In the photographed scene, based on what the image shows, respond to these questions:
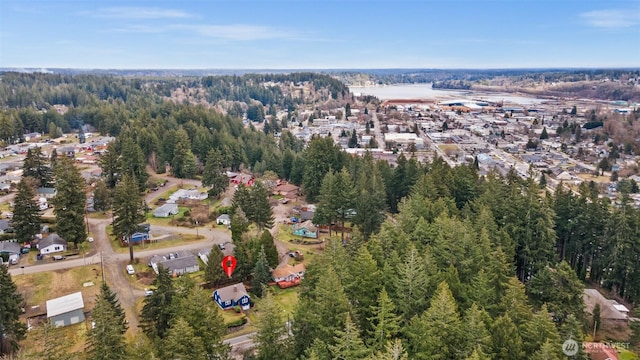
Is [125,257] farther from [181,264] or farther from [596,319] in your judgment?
[596,319]

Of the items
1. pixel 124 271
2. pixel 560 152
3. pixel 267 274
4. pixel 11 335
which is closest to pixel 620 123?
pixel 560 152

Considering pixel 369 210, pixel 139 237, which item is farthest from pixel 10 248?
pixel 369 210

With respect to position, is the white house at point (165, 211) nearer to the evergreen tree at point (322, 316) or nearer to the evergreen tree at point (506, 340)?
the evergreen tree at point (322, 316)

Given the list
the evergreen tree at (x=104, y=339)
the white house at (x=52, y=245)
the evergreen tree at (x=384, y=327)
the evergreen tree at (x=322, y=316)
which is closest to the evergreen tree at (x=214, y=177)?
the white house at (x=52, y=245)

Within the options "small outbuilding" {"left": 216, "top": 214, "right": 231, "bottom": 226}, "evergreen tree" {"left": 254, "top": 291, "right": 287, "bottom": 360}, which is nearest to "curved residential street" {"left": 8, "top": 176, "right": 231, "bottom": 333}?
"small outbuilding" {"left": 216, "top": 214, "right": 231, "bottom": 226}

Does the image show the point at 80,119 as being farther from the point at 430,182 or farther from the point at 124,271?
the point at 430,182

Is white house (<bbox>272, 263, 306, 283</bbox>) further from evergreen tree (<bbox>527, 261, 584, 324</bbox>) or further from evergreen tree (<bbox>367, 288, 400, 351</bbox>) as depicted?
evergreen tree (<bbox>527, 261, 584, 324</bbox>)
